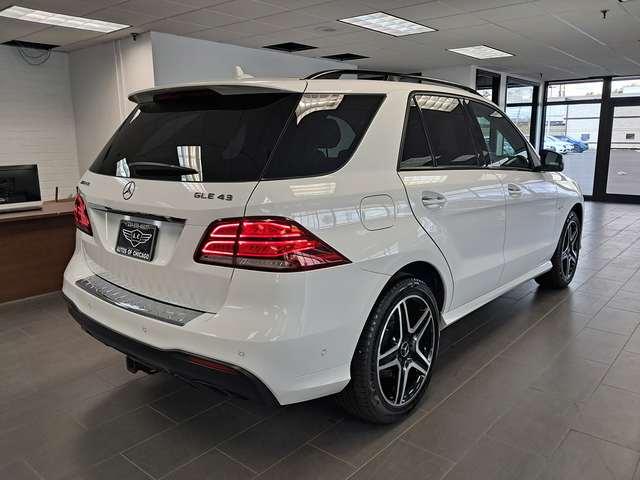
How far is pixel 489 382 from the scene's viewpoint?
255cm

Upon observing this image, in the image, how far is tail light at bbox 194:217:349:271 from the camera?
1.57 meters

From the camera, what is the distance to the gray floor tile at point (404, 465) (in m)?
1.83

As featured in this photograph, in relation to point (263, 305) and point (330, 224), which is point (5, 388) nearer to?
point (263, 305)

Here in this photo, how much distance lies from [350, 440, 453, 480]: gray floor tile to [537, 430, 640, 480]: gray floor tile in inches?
14.6

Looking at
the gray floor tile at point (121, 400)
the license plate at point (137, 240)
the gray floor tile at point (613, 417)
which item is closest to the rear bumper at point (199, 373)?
the license plate at point (137, 240)

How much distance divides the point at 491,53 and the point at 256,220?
8.30 m

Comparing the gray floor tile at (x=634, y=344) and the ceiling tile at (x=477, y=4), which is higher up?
the ceiling tile at (x=477, y=4)

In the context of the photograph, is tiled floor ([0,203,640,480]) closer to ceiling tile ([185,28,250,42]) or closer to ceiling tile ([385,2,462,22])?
ceiling tile ([385,2,462,22])

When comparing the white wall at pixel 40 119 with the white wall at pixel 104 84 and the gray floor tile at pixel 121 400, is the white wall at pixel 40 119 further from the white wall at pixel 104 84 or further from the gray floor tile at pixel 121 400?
the gray floor tile at pixel 121 400

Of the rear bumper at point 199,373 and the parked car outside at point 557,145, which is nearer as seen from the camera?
the rear bumper at point 199,373


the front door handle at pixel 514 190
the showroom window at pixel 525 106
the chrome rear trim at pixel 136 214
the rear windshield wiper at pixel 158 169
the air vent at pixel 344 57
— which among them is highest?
the air vent at pixel 344 57

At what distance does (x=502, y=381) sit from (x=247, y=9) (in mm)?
4770

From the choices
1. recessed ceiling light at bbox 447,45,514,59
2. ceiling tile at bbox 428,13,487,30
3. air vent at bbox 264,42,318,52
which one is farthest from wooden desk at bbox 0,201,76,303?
recessed ceiling light at bbox 447,45,514,59

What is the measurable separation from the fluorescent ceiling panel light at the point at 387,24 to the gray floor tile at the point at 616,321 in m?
4.14
